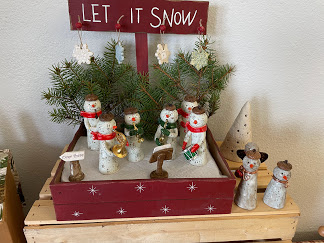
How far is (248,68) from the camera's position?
3.15 ft

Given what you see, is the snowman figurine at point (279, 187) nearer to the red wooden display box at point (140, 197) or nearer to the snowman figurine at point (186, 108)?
the red wooden display box at point (140, 197)

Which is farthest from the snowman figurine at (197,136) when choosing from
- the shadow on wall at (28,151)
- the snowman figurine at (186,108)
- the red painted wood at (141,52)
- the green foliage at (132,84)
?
the shadow on wall at (28,151)

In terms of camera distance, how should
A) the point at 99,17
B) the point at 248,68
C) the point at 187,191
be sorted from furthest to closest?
the point at 248,68 < the point at 99,17 < the point at 187,191

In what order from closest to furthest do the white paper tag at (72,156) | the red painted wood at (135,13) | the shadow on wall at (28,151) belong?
the white paper tag at (72,156) < the red painted wood at (135,13) < the shadow on wall at (28,151)

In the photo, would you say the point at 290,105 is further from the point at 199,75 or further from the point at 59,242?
the point at 59,242

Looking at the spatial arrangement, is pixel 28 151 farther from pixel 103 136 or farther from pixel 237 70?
pixel 237 70

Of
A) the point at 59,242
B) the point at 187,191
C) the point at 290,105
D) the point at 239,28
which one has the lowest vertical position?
the point at 59,242

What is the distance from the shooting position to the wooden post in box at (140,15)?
0.79 metres

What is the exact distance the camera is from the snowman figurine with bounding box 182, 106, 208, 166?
2.39ft

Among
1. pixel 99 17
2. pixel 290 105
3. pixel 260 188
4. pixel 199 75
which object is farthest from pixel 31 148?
pixel 290 105

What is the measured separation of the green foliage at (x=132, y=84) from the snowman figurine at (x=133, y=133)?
99mm

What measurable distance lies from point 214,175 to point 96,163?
0.33 metres

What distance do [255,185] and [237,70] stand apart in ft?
1.35

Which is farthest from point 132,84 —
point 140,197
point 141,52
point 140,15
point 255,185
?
point 255,185
